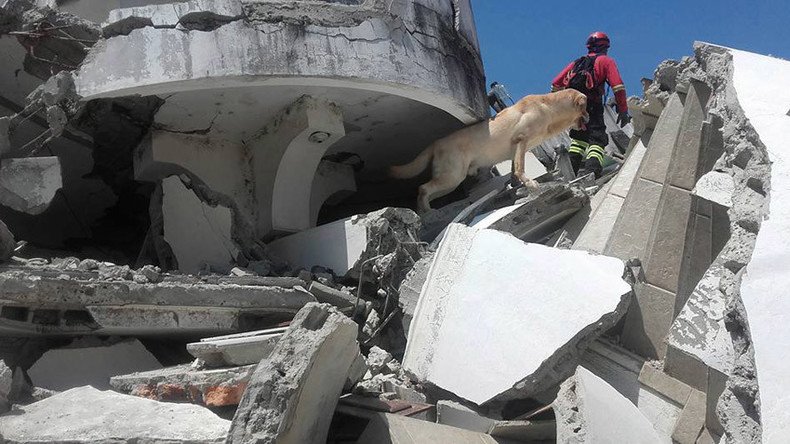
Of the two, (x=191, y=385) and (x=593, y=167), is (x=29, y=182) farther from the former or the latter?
(x=593, y=167)

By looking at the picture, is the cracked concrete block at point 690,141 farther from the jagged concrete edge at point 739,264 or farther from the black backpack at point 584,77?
the black backpack at point 584,77

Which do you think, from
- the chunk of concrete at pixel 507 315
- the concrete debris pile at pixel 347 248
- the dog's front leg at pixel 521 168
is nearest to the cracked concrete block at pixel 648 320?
the concrete debris pile at pixel 347 248

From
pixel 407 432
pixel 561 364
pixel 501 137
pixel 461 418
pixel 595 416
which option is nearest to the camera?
pixel 595 416

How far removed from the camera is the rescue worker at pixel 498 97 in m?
11.5

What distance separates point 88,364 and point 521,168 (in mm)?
4311

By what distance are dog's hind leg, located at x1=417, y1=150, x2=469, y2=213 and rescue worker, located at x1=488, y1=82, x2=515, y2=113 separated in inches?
102

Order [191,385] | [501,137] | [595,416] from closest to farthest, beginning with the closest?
1. [595,416]
2. [191,385]
3. [501,137]

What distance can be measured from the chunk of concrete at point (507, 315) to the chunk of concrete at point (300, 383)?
1066 mm

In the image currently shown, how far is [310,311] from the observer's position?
16.1 feet

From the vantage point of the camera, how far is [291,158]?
855 centimetres

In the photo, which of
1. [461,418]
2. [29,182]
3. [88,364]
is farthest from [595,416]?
[29,182]

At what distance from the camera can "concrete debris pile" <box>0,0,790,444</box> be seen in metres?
4.87

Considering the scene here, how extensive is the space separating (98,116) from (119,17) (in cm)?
95

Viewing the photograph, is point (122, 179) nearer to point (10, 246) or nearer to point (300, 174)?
point (300, 174)
